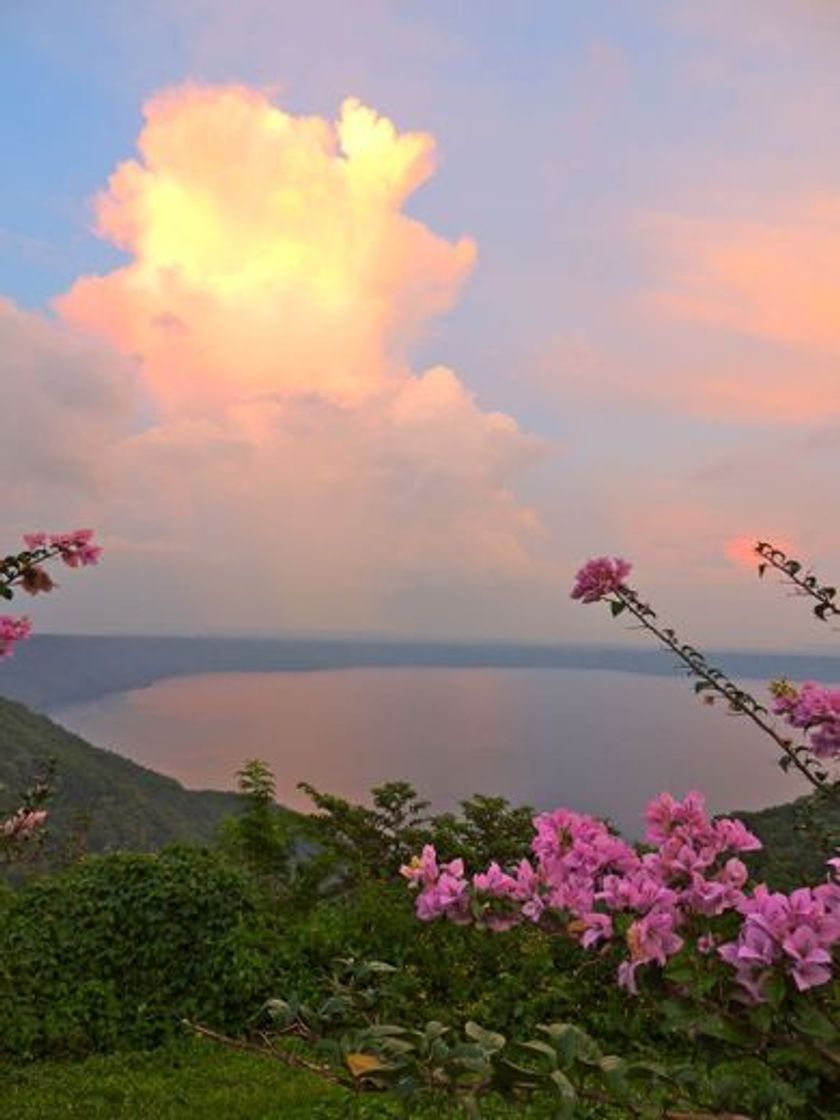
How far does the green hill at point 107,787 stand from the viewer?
1543 inches

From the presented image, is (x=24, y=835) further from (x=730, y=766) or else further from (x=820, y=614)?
(x=730, y=766)

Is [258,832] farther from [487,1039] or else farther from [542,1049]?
[542,1049]

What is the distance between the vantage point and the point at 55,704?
612 feet

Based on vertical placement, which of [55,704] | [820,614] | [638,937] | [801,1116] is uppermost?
[820,614]

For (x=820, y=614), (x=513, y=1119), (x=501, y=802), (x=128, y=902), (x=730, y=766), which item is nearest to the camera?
(x=820, y=614)

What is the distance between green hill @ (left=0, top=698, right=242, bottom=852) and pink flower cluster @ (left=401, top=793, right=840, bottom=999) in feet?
99.3

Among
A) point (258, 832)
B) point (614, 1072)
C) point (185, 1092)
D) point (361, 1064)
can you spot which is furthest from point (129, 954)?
point (614, 1072)

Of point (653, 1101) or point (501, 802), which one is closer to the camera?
point (653, 1101)

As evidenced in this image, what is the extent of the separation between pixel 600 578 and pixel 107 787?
1849 inches

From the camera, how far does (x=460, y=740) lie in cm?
10088

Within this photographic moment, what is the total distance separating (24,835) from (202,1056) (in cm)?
225

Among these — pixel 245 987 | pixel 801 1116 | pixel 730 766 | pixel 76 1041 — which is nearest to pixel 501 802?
pixel 245 987

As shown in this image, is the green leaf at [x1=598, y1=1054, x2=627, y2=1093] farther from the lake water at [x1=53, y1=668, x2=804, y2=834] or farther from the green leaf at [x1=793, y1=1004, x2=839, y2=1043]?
the lake water at [x1=53, y1=668, x2=804, y2=834]

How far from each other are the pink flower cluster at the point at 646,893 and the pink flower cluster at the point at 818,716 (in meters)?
1.44
